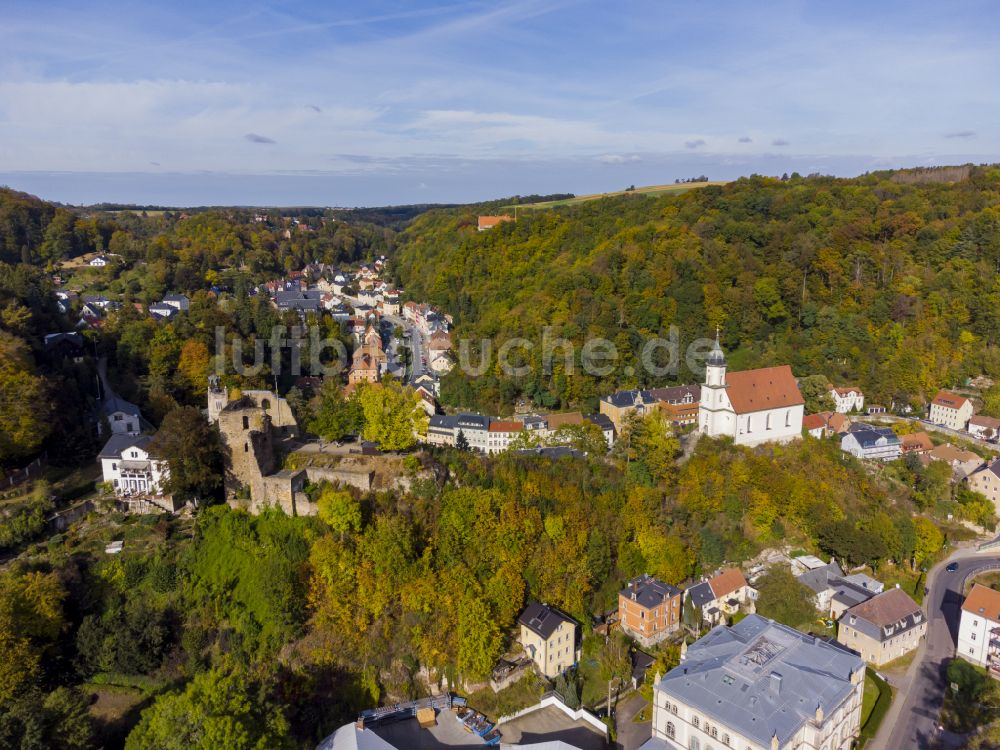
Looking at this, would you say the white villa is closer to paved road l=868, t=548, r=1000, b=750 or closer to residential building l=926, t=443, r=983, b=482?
paved road l=868, t=548, r=1000, b=750

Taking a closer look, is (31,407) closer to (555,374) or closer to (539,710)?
(539,710)

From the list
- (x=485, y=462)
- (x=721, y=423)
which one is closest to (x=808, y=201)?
(x=721, y=423)

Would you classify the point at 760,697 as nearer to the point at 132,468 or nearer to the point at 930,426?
the point at 132,468

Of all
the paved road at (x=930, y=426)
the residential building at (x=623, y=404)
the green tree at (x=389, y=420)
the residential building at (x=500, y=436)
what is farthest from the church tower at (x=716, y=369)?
the green tree at (x=389, y=420)

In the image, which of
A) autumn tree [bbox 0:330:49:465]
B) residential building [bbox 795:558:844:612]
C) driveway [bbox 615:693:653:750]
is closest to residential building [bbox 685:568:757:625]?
residential building [bbox 795:558:844:612]

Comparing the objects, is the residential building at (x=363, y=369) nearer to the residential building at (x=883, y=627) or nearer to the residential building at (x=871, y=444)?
the residential building at (x=871, y=444)

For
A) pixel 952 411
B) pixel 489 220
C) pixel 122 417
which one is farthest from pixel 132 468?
pixel 489 220
